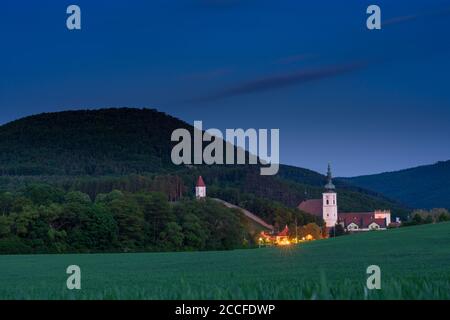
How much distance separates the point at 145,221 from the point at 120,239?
7155 millimetres

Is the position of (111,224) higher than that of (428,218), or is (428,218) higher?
(428,218)

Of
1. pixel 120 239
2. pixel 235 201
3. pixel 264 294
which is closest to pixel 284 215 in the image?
pixel 235 201

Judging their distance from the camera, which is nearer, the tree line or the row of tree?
the tree line

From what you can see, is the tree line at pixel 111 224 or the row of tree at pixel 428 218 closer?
the tree line at pixel 111 224

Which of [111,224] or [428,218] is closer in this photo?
[111,224]

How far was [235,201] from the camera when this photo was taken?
190 metres
